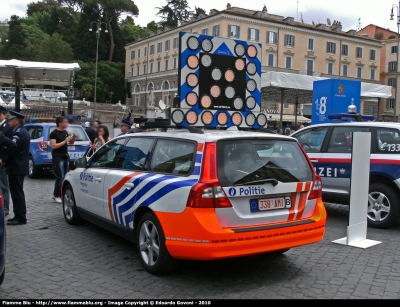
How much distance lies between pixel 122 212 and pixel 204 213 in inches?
58.5

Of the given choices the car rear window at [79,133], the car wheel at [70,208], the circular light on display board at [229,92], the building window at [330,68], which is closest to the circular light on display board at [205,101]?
the circular light on display board at [229,92]

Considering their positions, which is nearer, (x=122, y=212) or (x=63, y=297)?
(x=63, y=297)

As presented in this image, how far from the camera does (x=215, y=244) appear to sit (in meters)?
4.23

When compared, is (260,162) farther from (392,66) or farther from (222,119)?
(392,66)

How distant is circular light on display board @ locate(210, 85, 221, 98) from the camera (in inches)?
261

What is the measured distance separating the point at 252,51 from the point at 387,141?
270cm

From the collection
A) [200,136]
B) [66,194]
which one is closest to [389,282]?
[200,136]

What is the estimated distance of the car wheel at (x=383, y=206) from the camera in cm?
715

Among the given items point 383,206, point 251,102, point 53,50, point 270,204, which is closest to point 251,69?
point 251,102

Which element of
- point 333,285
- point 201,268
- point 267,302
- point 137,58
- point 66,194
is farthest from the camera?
point 137,58

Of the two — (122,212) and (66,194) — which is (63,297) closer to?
(122,212)

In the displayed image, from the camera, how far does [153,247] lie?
189 inches

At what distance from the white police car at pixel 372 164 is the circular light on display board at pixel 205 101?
8.84 ft

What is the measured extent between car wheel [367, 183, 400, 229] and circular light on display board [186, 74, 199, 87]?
3473mm
